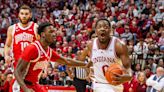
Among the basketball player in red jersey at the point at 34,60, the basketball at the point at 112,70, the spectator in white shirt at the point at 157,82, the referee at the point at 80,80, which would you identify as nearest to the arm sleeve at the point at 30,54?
the basketball player in red jersey at the point at 34,60

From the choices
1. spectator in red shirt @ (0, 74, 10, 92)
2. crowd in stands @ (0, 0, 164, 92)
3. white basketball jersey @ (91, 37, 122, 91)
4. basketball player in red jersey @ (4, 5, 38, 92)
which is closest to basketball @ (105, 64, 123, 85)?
white basketball jersey @ (91, 37, 122, 91)

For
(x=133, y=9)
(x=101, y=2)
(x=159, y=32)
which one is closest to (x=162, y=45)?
(x=159, y=32)

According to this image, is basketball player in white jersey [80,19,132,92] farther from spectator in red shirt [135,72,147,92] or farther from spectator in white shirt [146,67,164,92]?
spectator in red shirt [135,72,147,92]

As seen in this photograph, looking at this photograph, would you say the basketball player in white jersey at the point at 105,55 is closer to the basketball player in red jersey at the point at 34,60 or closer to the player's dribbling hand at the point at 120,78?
the player's dribbling hand at the point at 120,78

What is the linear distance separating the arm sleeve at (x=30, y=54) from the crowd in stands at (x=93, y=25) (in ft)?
15.8

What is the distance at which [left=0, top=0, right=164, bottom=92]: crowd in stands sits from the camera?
1547 cm

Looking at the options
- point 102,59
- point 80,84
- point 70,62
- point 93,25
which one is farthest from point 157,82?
point 93,25

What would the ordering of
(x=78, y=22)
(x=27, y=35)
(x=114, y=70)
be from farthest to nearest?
1. (x=78, y=22)
2. (x=27, y=35)
3. (x=114, y=70)

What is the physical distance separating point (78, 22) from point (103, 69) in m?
13.7

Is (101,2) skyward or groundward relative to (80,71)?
skyward

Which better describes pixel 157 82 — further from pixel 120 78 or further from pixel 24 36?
pixel 120 78

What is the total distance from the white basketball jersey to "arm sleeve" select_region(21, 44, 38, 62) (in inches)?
36.1

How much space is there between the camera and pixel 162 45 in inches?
637

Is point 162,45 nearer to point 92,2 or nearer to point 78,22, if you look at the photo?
point 78,22
